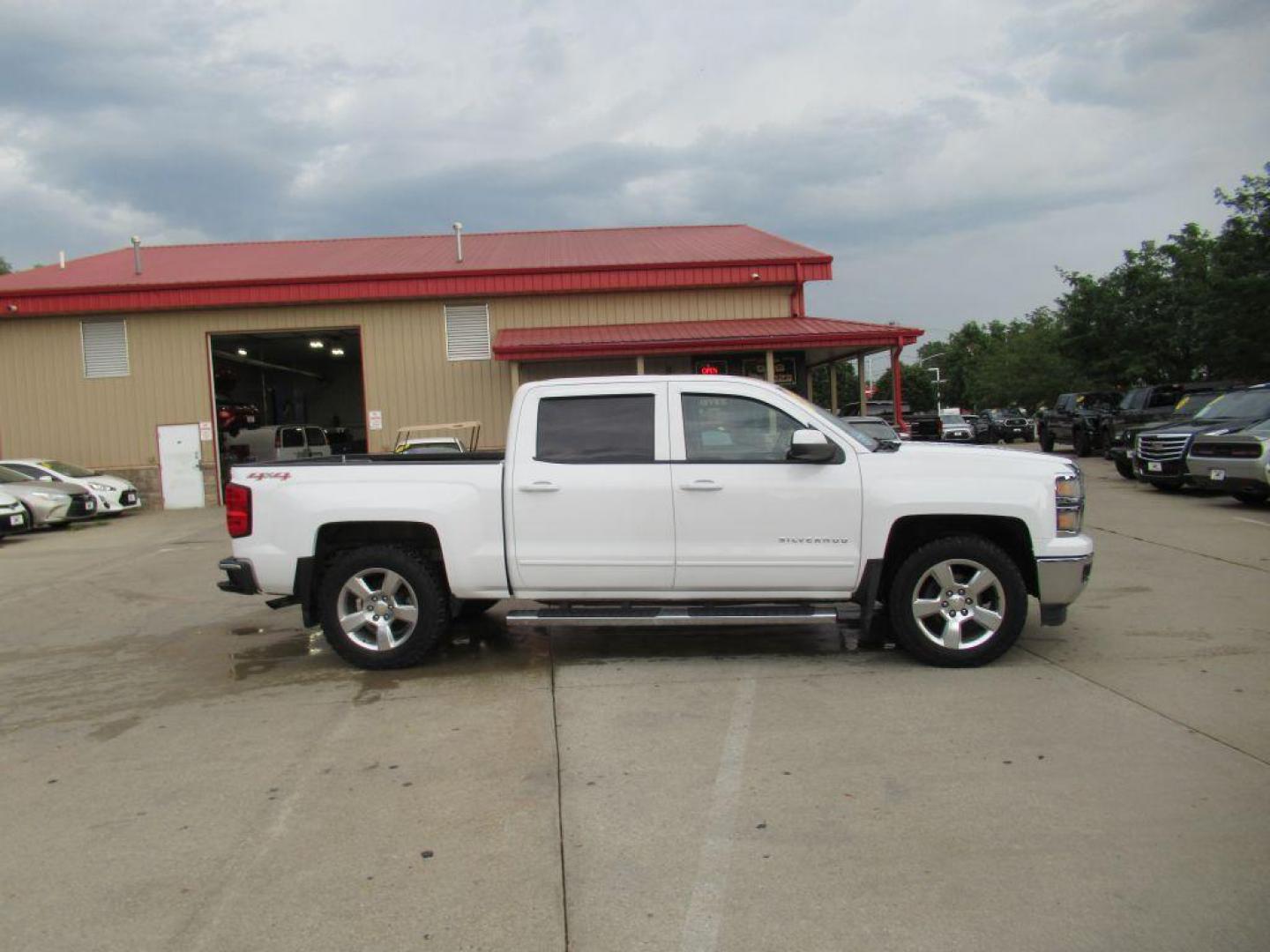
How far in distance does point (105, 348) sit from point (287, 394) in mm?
15457

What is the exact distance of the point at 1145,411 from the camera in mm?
22359

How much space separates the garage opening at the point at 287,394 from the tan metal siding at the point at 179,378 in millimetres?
750

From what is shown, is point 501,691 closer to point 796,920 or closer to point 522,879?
point 522,879

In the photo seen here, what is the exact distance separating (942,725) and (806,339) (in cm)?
1653

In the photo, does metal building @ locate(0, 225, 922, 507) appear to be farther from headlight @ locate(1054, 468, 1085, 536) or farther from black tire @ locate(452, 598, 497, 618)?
headlight @ locate(1054, 468, 1085, 536)

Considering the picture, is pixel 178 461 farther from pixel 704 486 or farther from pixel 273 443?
pixel 704 486

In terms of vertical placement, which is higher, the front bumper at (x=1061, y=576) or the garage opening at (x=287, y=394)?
the garage opening at (x=287, y=394)

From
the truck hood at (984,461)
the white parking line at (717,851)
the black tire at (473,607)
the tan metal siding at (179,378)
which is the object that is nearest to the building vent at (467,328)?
the tan metal siding at (179,378)

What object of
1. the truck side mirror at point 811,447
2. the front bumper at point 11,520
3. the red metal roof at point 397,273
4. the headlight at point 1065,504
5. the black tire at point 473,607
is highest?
the red metal roof at point 397,273

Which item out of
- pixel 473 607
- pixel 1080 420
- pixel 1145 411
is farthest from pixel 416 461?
pixel 1080 420

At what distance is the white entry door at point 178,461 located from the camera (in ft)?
74.9

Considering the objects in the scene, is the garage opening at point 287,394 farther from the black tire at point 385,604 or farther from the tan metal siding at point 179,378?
the black tire at point 385,604

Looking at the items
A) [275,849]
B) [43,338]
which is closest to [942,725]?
[275,849]

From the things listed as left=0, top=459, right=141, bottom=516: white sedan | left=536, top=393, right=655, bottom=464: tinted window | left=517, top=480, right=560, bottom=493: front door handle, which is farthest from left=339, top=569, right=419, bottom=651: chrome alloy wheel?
left=0, top=459, right=141, bottom=516: white sedan
